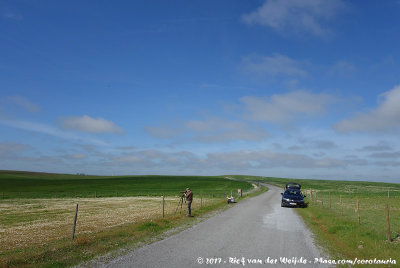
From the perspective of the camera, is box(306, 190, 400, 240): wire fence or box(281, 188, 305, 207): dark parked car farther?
box(281, 188, 305, 207): dark parked car

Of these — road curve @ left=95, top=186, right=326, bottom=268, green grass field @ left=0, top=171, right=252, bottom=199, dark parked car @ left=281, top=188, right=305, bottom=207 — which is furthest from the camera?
green grass field @ left=0, top=171, right=252, bottom=199

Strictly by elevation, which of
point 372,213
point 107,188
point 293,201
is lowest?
point 107,188

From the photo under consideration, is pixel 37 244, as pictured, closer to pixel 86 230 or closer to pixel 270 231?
pixel 86 230

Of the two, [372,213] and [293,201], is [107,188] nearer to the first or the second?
[293,201]

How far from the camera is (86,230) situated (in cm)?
1585

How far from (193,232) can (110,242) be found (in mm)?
3961

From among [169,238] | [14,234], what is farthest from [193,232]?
[14,234]

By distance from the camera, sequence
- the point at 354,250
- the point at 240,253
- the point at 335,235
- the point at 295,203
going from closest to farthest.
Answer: the point at 240,253, the point at 354,250, the point at 335,235, the point at 295,203

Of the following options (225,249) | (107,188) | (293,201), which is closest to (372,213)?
(293,201)

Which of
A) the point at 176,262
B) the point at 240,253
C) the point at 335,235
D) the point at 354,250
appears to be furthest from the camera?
the point at 335,235

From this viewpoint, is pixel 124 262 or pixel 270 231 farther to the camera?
pixel 270 231

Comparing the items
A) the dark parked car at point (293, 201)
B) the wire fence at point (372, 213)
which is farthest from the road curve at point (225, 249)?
the dark parked car at point (293, 201)

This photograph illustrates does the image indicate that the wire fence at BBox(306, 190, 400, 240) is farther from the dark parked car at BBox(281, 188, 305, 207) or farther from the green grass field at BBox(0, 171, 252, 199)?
the green grass field at BBox(0, 171, 252, 199)

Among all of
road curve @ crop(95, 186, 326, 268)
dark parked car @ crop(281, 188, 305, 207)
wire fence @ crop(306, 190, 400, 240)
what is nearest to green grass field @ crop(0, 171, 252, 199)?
wire fence @ crop(306, 190, 400, 240)
